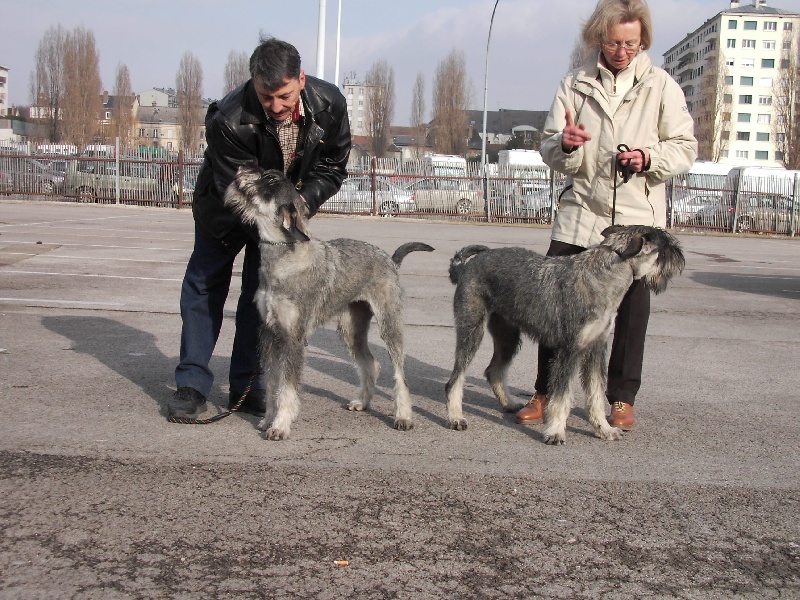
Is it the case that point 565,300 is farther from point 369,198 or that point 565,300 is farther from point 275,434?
point 369,198

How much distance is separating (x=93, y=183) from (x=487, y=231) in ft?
55.5

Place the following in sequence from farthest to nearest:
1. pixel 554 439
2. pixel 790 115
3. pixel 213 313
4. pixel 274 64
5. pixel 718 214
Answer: pixel 790 115 → pixel 718 214 → pixel 213 313 → pixel 554 439 → pixel 274 64

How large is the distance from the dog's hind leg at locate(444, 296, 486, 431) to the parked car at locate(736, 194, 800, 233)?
30.1 meters

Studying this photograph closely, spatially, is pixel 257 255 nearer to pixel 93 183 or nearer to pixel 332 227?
pixel 332 227

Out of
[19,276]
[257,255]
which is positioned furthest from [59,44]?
[257,255]

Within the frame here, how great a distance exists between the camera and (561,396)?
5.20 meters

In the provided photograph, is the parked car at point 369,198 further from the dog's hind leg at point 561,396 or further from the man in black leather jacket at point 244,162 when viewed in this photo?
the dog's hind leg at point 561,396

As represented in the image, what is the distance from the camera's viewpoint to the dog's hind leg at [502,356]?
598cm

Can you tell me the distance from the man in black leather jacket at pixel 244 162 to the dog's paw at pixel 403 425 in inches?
37.6

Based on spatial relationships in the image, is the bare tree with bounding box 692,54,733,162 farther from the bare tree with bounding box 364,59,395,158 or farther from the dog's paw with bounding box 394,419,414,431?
the dog's paw with bounding box 394,419,414,431

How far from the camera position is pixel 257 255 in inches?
226

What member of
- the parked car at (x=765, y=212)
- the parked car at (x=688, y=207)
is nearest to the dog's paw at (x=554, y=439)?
the parked car at (x=688, y=207)

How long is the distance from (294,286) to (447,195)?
29.2 metres

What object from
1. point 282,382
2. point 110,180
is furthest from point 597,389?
point 110,180
